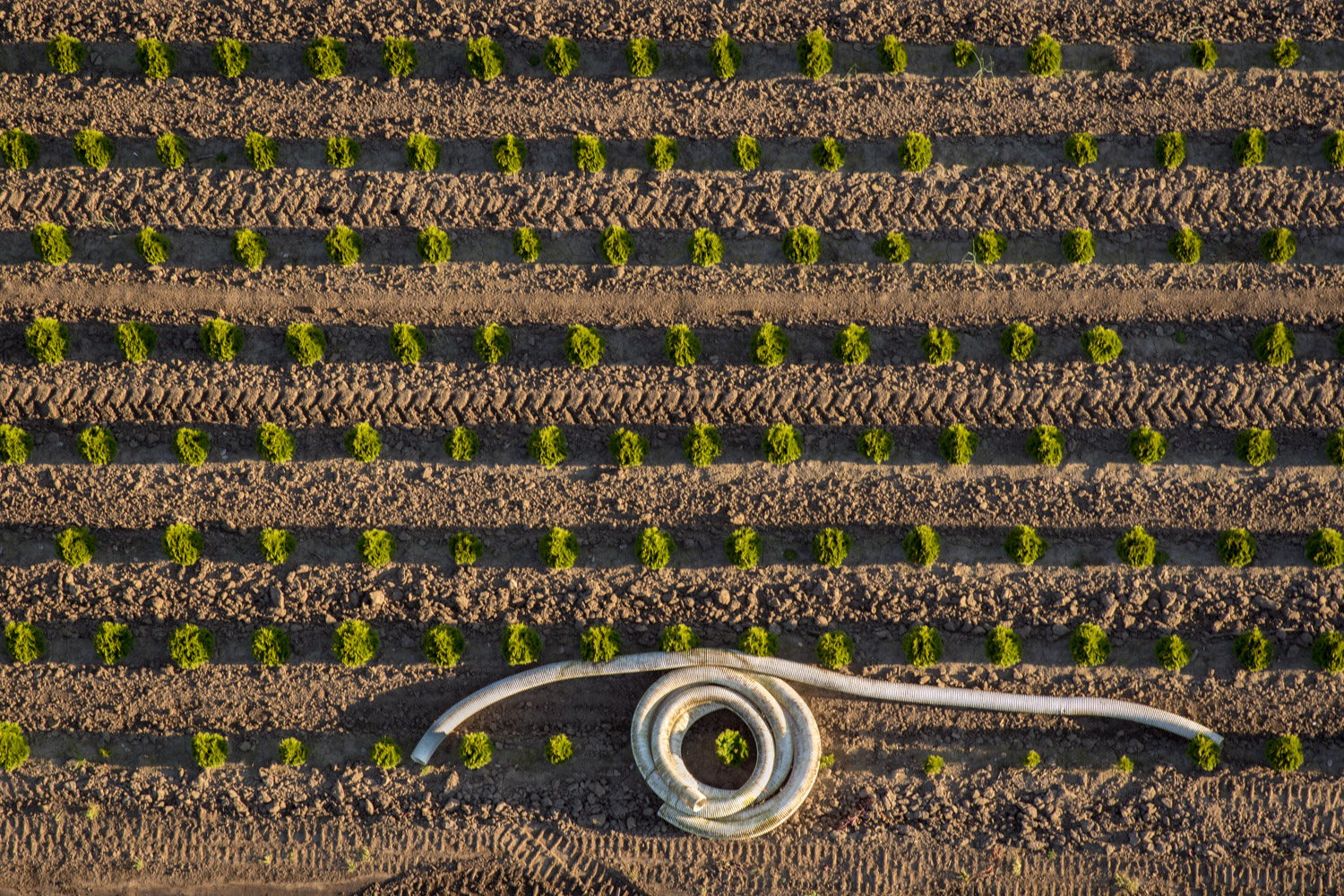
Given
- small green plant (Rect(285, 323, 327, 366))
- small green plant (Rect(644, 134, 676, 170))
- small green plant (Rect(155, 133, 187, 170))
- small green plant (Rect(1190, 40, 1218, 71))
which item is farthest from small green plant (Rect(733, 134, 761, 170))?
small green plant (Rect(155, 133, 187, 170))

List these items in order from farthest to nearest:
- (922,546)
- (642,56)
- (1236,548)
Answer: (642,56), (922,546), (1236,548)

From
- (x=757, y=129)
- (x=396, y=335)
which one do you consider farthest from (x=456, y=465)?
(x=757, y=129)

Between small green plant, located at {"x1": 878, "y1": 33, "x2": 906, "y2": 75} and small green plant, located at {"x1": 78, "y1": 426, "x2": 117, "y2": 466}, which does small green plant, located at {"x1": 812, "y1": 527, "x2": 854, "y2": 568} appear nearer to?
small green plant, located at {"x1": 878, "y1": 33, "x2": 906, "y2": 75}

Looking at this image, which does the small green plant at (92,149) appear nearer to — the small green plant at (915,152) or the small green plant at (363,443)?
the small green plant at (363,443)

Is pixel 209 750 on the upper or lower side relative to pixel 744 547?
lower

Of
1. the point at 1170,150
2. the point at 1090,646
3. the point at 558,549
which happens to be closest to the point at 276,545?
the point at 558,549

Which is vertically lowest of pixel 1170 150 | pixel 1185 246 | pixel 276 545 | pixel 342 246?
pixel 276 545

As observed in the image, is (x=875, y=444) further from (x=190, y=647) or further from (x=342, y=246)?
(x=190, y=647)
